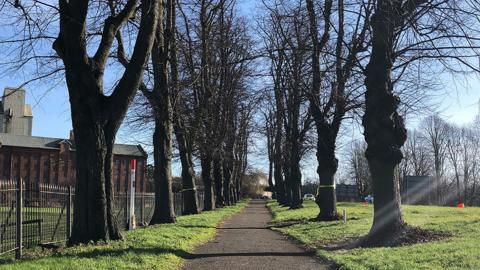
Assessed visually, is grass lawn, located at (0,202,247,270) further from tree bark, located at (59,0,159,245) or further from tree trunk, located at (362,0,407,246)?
tree trunk, located at (362,0,407,246)

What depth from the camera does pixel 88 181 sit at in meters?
11.9

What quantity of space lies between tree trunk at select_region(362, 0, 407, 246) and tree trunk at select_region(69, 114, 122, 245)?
265 inches

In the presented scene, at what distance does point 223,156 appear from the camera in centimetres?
4384

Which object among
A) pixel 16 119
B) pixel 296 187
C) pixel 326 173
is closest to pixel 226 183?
pixel 296 187

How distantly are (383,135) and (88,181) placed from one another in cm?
749

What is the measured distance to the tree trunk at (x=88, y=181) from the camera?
11906 millimetres

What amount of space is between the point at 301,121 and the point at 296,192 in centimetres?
620

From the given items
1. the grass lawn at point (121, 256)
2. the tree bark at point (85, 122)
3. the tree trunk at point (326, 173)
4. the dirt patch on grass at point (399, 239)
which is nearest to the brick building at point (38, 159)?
the tree trunk at point (326, 173)

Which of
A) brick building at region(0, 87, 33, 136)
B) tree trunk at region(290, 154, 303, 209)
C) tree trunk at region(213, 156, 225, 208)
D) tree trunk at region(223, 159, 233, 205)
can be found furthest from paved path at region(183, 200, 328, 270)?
brick building at region(0, 87, 33, 136)

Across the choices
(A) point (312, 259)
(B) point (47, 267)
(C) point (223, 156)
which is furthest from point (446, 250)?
(C) point (223, 156)

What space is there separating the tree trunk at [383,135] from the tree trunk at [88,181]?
6.72 metres

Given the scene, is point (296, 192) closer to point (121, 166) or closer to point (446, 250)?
point (446, 250)

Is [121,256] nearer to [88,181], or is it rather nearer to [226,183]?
[88,181]

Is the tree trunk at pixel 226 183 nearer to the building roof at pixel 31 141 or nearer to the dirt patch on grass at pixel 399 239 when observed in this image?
the building roof at pixel 31 141
